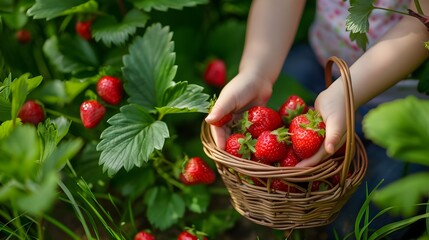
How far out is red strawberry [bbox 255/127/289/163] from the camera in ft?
2.99

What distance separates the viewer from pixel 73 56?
1286mm

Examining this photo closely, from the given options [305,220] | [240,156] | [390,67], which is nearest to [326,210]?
[305,220]

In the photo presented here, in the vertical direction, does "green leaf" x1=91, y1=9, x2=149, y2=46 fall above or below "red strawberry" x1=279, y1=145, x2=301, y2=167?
above

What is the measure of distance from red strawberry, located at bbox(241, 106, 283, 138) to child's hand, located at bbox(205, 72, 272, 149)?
4 centimetres

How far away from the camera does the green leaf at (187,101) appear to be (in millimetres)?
1019

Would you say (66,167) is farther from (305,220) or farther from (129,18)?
(305,220)

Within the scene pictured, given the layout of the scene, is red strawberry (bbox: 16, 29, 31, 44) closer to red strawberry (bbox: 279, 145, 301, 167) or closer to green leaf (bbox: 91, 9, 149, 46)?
green leaf (bbox: 91, 9, 149, 46)

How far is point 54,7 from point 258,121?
0.50 m

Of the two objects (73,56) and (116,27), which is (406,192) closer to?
(116,27)

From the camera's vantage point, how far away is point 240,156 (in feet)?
3.14

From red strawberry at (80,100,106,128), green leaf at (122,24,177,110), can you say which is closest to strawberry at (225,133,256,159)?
green leaf at (122,24,177,110)

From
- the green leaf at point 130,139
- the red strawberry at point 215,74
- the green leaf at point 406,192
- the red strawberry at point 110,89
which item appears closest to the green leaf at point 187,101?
the green leaf at point 130,139

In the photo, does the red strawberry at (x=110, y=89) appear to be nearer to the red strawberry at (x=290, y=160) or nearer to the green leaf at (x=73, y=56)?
the green leaf at (x=73, y=56)

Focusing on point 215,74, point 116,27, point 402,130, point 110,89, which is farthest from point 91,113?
point 402,130
